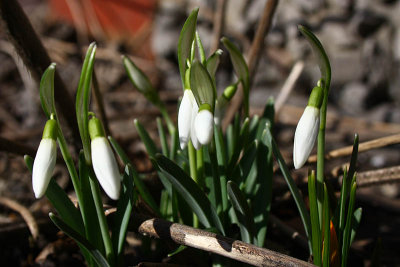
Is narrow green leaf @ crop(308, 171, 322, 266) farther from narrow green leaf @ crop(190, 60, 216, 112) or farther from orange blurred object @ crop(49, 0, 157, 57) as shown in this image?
orange blurred object @ crop(49, 0, 157, 57)

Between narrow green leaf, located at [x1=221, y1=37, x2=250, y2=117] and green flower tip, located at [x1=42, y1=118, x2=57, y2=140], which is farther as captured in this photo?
narrow green leaf, located at [x1=221, y1=37, x2=250, y2=117]

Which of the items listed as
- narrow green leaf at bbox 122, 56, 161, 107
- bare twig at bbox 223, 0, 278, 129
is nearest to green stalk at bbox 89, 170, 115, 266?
narrow green leaf at bbox 122, 56, 161, 107

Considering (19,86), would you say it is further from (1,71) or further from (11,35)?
(11,35)

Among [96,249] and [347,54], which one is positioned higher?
[347,54]

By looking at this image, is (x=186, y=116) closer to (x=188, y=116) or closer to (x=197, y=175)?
(x=188, y=116)

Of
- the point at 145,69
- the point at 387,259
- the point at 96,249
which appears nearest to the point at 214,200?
the point at 96,249

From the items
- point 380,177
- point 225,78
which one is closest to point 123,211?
point 380,177

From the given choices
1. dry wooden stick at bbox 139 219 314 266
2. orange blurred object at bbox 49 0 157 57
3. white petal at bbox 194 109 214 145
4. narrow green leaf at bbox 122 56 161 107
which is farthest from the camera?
orange blurred object at bbox 49 0 157 57
